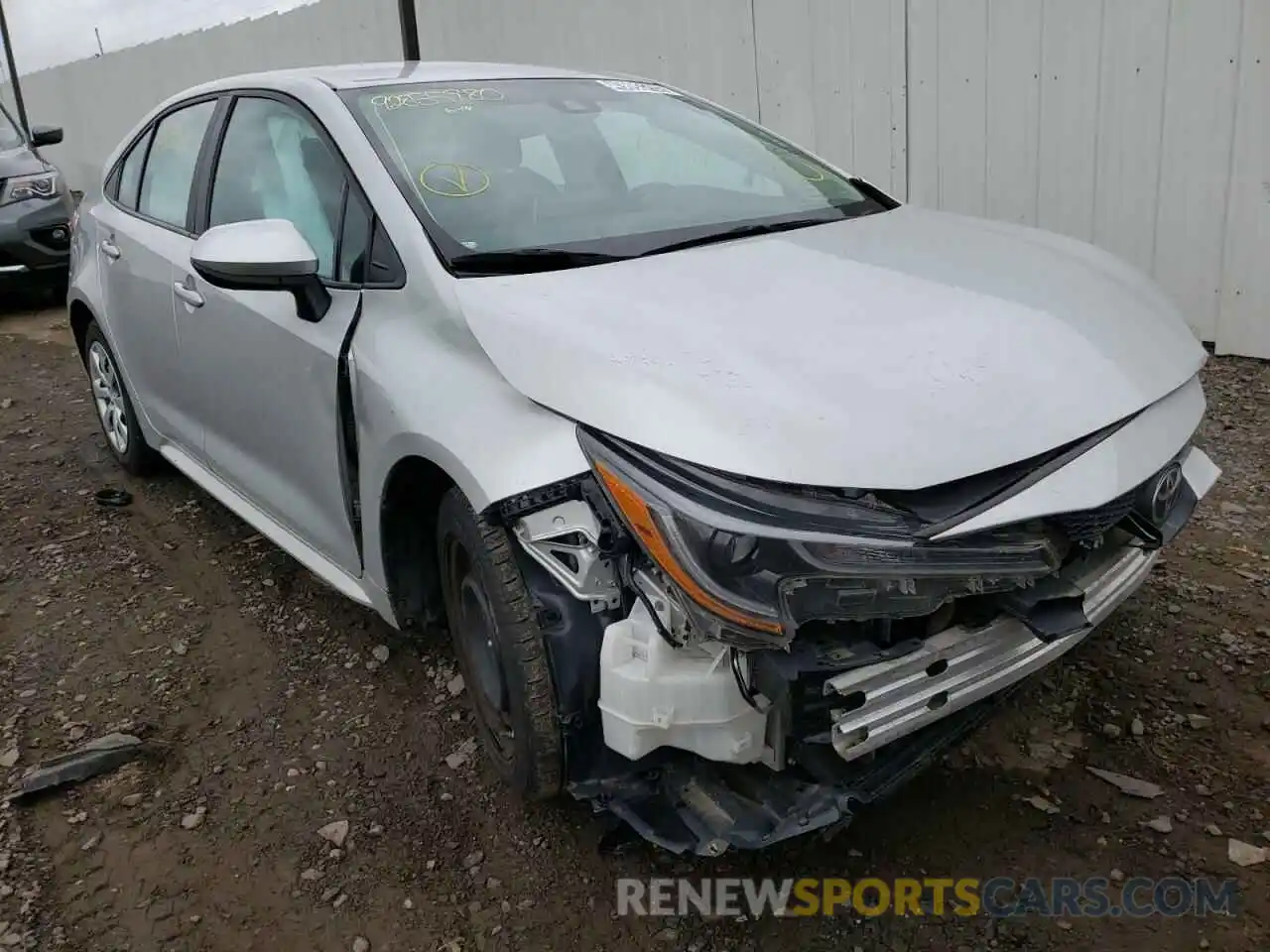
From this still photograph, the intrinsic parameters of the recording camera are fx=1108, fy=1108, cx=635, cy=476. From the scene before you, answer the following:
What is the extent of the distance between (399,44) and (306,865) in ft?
31.1

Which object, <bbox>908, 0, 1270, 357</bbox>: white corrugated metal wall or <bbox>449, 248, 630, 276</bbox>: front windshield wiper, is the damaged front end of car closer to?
<bbox>449, 248, 630, 276</bbox>: front windshield wiper

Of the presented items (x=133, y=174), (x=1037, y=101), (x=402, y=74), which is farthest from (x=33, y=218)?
(x=1037, y=101)

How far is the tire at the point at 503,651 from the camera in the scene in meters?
2.19

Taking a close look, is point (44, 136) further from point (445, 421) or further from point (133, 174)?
point (445, 421)

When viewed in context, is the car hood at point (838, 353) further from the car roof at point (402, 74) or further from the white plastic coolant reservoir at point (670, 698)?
the car roof at point (402, 74)

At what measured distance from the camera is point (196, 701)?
3.22m

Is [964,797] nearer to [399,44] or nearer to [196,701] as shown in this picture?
[196,701]

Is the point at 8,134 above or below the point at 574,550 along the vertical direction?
→ above

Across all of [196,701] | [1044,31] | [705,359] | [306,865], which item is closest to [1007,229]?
[705,359]

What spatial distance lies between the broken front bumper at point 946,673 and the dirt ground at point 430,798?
1.75 ft

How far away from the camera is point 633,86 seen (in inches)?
139

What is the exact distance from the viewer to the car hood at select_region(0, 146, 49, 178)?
855 cm

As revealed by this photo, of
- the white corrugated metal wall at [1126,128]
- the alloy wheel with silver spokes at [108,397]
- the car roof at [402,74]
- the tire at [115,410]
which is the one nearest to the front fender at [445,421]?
the car roof at [402,74]

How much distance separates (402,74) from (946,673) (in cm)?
232
